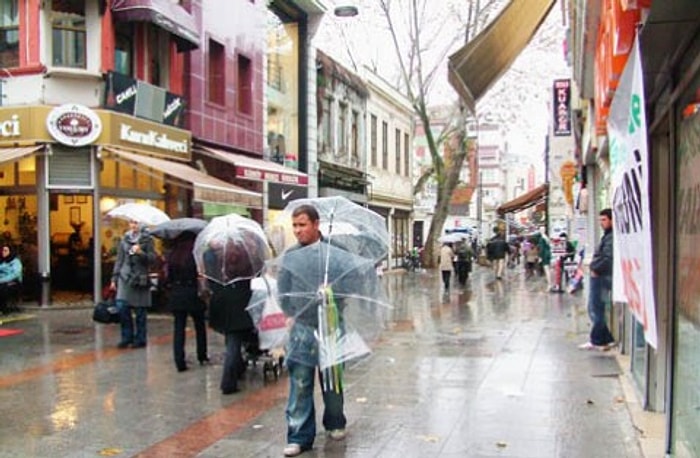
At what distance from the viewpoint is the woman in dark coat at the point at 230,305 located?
7590mm

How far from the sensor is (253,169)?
1814 centimetres

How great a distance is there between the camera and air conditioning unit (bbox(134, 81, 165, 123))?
52.2 feet

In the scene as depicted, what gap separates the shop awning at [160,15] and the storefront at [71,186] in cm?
197

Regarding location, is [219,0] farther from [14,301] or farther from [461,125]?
[461,125]

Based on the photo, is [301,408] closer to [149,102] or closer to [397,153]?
[149,102]

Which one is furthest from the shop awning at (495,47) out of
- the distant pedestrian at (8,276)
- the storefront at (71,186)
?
the distant pedestrian at (8,276)

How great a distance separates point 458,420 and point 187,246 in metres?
3.93

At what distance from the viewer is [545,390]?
25.3 ft

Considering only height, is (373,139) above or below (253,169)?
above

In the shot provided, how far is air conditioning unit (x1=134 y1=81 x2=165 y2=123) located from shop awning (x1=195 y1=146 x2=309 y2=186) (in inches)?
70.8

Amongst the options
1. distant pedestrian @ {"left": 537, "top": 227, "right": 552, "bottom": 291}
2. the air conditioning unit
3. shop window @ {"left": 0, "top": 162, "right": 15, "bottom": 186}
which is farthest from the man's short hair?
distant pedestrian @ {"left": 537, "top": 227, "right": 552, "bottom": 291}

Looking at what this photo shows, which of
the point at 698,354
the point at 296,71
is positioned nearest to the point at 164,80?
the point at 296,71

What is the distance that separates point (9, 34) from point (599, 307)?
12310 millimetres

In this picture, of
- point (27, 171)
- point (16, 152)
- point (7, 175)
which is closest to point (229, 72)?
point (27, 171)
